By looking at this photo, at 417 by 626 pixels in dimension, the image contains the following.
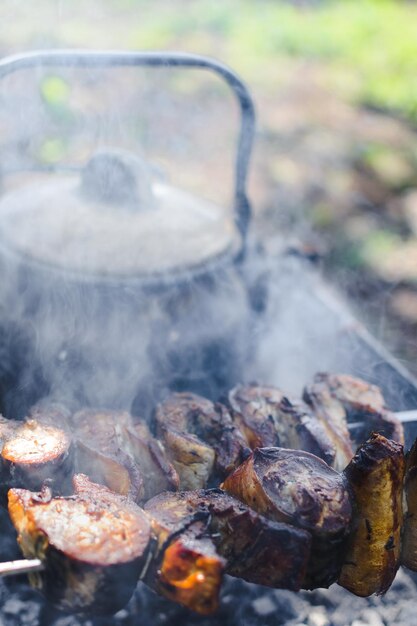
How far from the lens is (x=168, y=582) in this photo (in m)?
1.85

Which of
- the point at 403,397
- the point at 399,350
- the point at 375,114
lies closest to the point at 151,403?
the point at 403,397

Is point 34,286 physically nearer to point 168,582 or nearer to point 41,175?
point 168,582

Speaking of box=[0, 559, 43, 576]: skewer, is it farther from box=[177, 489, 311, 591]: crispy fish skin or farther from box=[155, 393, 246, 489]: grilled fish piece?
box=[155, 393, 246, 489]: grilled fish piece

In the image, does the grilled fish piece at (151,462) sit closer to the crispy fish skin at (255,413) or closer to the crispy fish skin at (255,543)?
the crispy fish skin at (255,543)

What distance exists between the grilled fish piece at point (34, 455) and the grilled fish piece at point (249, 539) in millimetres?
378

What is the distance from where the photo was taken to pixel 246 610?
2201 mm

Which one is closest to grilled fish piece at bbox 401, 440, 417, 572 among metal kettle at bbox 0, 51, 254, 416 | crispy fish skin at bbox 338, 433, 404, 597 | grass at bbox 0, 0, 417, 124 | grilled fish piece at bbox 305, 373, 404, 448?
crispy fish skin at bbox 338, 433, 404, 597

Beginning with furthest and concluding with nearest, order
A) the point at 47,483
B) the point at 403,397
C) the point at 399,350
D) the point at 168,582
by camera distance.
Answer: the point at 399,350 < the point at 403,397 < the point at 47,483 < the point at 168,582

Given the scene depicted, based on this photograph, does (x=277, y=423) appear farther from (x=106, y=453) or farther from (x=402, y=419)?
(x=106, y=453)

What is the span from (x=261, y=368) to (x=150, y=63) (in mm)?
1811

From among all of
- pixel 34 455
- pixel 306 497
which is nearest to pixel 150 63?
pixel 34 455

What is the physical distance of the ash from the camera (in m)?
2.13

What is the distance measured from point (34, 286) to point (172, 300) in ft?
2.15

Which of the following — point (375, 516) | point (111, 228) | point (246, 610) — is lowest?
point (246, 610)
